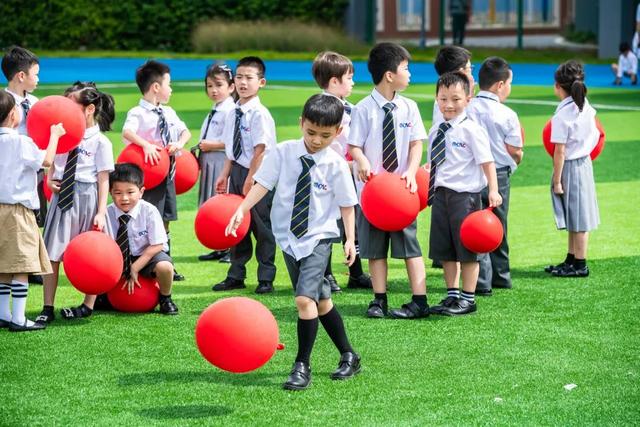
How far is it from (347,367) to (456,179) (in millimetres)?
2031

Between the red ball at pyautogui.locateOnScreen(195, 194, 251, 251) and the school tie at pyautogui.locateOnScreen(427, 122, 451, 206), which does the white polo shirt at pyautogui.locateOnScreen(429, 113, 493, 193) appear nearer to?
the school tie at pyautogui.locateOnScreen(427, 122, 451, 206)

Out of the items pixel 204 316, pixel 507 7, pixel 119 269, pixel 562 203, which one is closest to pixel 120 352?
pixel 119 269

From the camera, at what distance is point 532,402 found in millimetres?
5898

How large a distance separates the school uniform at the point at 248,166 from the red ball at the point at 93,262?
157 centimetres

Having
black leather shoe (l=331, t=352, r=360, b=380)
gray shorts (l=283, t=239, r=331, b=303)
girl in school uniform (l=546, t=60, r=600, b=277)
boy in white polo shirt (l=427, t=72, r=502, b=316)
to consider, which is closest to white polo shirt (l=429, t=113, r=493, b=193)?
boy in white polo shirt (l=427, t=72, r=502, b=316)

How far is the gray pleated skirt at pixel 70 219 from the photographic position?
308 inches

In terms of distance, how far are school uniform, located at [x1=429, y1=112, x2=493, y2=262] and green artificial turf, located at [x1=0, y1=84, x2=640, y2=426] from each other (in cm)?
53

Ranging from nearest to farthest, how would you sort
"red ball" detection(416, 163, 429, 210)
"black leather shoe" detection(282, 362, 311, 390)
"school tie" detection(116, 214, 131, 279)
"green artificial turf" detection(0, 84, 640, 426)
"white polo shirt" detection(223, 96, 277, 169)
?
"green artificial turf" detection(0, 84, 640, 426)
"black leather shoe" detection(282, 362, 311, 390)
"school tie" detection(116, 214, 131, 279)
"red ball" detection(416, 163, 429, 210)
"white polo shirt" detection(223, 96, 277, 169)

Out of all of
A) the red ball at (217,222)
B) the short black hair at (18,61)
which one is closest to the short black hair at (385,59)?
the red ball at (217,222)

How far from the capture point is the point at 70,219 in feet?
25.8

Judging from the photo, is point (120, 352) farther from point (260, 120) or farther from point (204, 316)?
point (260, 120)

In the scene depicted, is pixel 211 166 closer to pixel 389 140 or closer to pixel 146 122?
pixel 146 122

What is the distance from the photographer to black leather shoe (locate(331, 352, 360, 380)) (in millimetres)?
6355

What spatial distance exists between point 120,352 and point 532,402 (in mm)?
2549
